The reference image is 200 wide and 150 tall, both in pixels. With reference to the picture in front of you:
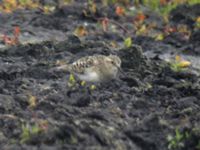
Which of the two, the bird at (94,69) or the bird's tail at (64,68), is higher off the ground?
the bird at (94,69)

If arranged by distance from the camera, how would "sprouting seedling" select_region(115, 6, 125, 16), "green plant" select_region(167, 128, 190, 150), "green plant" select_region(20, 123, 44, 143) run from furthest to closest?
"sprouting seedling" select_region(115, 6, 125, 16)
"green plant" select_region(167, 128, 190, 150)
"green plant" select_region(20, 123, 44, 143)

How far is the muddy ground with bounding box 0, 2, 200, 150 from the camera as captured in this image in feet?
15.1

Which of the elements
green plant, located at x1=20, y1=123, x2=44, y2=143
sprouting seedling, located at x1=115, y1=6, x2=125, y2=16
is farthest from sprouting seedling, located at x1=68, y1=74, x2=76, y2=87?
sprouting seedling, located at x1=115, y1=6, x2=125, y2=16

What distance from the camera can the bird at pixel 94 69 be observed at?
582cm

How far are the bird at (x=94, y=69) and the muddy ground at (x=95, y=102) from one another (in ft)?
0.31

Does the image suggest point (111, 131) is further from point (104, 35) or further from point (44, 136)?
point (104, 35)

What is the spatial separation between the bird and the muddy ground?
3.7 inches

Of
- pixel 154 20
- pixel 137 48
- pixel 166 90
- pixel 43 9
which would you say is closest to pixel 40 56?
pixel 137 48

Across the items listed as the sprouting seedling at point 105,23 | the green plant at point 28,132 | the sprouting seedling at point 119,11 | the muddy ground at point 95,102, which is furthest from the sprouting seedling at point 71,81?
the sprouting seedling at point 119,11

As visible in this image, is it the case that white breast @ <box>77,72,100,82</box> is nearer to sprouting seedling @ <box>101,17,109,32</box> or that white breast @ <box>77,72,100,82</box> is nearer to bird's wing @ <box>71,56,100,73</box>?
bird's wing @ <box>71,56,100,73</box>

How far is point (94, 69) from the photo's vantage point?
5.81 m

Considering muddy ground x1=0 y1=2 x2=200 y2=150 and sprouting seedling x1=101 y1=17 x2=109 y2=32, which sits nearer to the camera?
muddy ground x1=0 y1=2 x2=200 y2=150

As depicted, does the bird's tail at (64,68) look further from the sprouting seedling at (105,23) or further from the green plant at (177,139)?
the sprouting seedling at (105,23)

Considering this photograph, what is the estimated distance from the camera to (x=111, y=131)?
4758 mm
